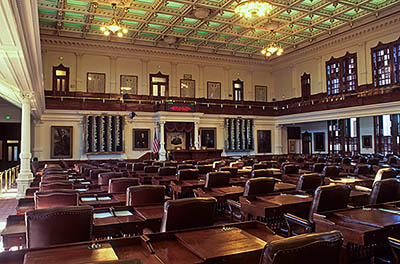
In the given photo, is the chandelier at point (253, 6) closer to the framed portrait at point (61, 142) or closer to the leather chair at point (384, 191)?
the leather chair at point (384, 191)

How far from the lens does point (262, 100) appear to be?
80.4 ft

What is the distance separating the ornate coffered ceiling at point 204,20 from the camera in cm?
1540

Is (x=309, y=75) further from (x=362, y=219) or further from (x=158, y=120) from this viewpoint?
(x=362, y=219)

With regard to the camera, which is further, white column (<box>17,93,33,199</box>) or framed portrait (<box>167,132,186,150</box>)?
framed portrait (<box>167,132,186,150</box>)

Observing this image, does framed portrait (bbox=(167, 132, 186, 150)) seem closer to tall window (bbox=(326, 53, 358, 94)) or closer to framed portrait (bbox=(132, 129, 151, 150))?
framed portrait (bbox=(132, 129, 151, 150))

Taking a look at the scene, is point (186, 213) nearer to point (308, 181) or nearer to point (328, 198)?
point (328, 198)

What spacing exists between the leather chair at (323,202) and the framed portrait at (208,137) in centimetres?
1705

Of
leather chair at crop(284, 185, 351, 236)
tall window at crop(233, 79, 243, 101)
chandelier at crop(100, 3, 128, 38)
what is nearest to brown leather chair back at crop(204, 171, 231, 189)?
leather chair at crop(284, 185, 351, 236)

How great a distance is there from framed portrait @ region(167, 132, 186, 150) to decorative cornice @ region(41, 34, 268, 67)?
5.41 meters

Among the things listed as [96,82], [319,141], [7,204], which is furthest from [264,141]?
[7,204]

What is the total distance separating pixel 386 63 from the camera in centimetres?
1683

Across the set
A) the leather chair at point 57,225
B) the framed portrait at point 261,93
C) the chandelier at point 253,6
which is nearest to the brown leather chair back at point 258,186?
the leather chair at point 57,225

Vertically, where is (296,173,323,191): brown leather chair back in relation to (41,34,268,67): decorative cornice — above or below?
below

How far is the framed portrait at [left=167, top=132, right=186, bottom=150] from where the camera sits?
68.5 ft
